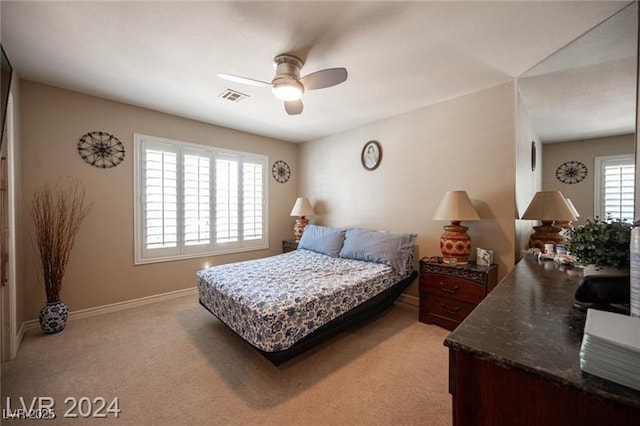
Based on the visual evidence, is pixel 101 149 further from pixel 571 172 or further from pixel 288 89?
pixel 571 172

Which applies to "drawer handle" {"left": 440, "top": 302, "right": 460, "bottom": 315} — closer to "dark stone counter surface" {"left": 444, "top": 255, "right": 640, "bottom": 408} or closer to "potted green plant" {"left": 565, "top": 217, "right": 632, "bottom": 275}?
"dark stone counter surface" {"left": 444, "top": 255, "right": 640, "bottom": 408}

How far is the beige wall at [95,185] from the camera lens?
2592mm

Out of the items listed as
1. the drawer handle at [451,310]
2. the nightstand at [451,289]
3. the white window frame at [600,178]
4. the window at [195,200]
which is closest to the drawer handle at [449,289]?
the nightstand at [451,289]

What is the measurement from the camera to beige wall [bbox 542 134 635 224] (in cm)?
153

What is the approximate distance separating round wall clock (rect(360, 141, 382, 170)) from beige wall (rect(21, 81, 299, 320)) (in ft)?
8.11

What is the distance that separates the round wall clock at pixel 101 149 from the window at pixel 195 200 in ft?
0.64

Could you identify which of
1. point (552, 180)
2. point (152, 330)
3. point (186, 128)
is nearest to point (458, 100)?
point (552, 180)

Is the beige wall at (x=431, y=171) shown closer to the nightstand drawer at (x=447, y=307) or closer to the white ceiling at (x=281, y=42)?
the white ceiling at (x=281, y=42)

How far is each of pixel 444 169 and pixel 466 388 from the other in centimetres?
271

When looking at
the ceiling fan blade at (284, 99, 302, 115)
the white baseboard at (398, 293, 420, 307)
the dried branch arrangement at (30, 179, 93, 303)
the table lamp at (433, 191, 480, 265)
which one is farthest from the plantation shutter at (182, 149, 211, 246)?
the table lamp at (433, 191, 480, 265)

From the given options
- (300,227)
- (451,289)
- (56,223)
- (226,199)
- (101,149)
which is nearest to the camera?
(451,289)

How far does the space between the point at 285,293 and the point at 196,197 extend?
238 cm

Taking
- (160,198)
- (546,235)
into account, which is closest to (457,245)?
(546,235)

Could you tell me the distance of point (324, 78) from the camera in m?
1.95
